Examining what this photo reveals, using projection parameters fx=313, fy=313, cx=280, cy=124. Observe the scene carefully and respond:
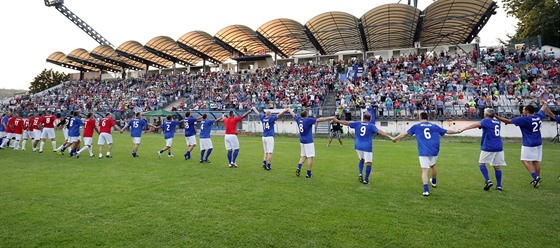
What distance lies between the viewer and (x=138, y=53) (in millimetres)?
51281

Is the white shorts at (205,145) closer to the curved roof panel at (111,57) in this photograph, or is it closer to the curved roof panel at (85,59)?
the curved roof panel at (111,57)

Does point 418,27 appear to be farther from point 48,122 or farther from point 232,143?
point 48,122

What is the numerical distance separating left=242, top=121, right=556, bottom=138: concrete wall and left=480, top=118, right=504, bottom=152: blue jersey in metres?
16.9

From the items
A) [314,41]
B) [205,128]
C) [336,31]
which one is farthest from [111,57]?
[205,128]

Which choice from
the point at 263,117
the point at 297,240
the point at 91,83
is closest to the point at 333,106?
the point at 263,117

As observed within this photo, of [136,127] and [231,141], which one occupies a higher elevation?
[136,127]

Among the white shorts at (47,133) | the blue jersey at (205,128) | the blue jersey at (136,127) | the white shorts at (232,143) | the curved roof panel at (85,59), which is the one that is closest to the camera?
the white shorts at (232,143)

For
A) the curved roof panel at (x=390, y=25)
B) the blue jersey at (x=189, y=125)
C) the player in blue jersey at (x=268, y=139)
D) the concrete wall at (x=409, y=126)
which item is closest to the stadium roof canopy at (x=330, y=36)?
the curved roof panel at (x=390, y=25)

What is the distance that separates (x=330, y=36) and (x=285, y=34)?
6218 mm

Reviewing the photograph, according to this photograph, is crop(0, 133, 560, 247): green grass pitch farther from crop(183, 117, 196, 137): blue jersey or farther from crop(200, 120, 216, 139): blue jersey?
crop(183, 117, 196, 137): blue jersey

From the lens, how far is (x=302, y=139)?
958 cm

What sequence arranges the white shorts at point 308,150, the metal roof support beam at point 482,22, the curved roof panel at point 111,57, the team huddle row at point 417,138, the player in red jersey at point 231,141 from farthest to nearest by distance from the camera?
the curved roof panel at point 111,57 → the metal roof support beam at point 482,22 → the player in red jersey at point 231,141 → the white shorts at point 308,150 → the team huddle row at point 417,138

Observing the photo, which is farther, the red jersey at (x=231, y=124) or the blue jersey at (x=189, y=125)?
the blue jersey at (x=189, y=125)

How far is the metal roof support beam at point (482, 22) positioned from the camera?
31.4m
